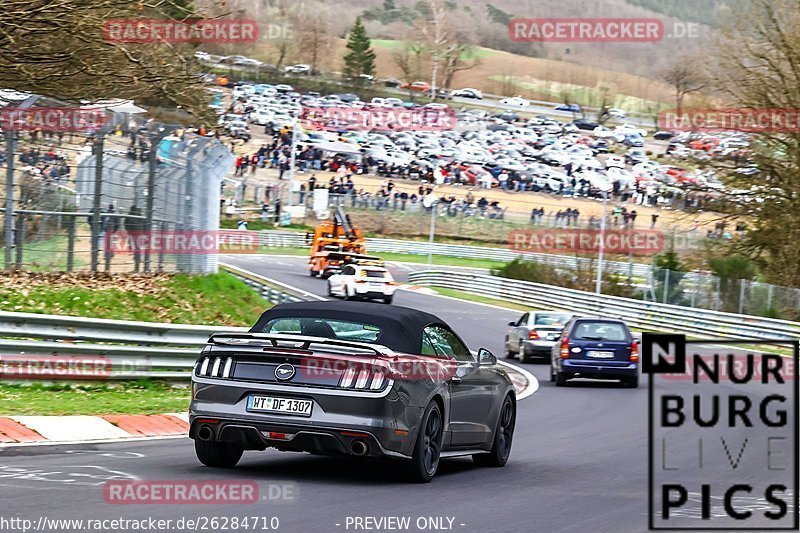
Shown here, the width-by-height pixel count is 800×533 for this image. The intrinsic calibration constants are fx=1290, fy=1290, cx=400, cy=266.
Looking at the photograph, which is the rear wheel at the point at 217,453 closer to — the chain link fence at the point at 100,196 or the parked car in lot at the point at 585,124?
the chain link fence at the point at 100,196

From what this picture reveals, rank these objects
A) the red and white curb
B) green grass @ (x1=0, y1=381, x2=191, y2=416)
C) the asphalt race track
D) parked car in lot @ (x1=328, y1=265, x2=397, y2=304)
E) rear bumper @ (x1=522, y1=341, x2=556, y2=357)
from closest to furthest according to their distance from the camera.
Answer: the asphalt race track < the red and white curb < green grass @ (x1=0, y1=381, x2=191, y2=416) < rear bumper @ (x1=522, y1=341, x2=556, y2=357) < parked car in lot @ (x1=328, y1=265, x2=397, y2=304)

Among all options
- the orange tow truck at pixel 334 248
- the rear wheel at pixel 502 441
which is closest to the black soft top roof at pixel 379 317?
the rear wheel at pixel 502 441

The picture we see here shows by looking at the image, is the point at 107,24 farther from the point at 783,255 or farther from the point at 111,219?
the point at 783,255

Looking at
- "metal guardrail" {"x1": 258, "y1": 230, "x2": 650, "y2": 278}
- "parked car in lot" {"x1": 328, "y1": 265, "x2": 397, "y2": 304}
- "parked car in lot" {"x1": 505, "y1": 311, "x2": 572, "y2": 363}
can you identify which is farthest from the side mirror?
"metal guardrail" {"x1": 258, "y1": 230, "x2": 650, "y2": 278}

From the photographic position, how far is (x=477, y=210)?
74.2 metres

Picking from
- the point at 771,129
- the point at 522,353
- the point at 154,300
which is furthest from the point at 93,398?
the point at 771,129

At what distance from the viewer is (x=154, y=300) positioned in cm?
1995

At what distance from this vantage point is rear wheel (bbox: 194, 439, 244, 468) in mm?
10070

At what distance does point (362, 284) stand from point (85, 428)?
30.2 m

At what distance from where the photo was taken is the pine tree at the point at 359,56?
425 ft

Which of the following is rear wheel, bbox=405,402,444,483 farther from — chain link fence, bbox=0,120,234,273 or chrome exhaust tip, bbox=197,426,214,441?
chain link fence, bbox=0,120,234,273

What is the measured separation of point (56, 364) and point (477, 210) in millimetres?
59500

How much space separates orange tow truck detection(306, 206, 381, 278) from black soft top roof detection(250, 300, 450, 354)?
38.2 metres

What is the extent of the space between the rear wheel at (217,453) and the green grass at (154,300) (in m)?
7.83
